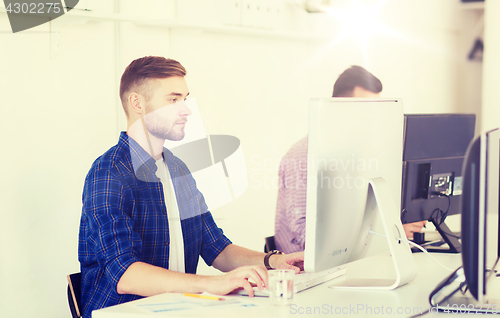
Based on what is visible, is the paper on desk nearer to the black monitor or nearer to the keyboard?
the keyboard

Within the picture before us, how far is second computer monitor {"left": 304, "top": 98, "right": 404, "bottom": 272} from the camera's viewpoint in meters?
1.22

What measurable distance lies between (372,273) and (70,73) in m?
1.31

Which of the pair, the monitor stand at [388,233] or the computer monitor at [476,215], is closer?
the computer monitor at [476,215]

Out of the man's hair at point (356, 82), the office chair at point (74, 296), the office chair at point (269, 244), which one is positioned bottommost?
the office chair at point (74, 296)

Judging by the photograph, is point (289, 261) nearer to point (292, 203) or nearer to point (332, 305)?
point (332, 305)

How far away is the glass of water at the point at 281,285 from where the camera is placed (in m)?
1.21

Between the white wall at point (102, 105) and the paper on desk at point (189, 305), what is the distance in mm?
899

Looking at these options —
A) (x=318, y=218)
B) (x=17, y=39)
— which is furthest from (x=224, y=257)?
(x=17, y=39)

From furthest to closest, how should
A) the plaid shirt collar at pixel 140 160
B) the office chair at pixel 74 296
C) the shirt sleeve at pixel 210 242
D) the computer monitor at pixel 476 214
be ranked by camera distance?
the shirt sleeve at pixel 210 242 → the plaid shirt collar at pixel 140 160 → the office chair at pixel 74 296 → the computer monitor at pixel 476 214

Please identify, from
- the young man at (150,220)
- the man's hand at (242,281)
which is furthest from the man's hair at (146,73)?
the man's hand at (242,281)

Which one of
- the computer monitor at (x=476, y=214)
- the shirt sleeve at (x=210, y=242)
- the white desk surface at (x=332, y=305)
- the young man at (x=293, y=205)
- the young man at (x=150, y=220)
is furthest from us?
the young man at (x=293, y=205)
